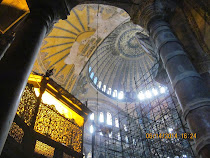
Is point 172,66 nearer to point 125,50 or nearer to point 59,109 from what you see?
point 59,109

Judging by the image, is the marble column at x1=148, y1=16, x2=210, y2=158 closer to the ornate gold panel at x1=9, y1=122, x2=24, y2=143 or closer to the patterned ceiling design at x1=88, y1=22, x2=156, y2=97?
the ornate gold panel at x1=9, y1=122, x2=24, y2=143

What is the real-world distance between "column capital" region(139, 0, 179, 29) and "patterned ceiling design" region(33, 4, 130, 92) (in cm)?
582

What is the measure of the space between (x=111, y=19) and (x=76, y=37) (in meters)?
2.41

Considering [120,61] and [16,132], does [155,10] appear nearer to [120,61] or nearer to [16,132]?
[16,132]

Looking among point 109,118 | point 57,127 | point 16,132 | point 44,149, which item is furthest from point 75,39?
point 109,118

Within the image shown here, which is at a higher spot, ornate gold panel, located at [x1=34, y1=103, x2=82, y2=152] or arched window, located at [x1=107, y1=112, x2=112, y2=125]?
arched window, located at [x1=107, y1=112, x2=112, y2=125]

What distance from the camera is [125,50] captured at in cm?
A: 1802

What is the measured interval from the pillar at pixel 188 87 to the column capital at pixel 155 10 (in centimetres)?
38

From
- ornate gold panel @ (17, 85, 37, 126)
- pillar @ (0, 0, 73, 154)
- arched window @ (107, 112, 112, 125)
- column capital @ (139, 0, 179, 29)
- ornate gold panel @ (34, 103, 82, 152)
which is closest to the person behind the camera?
pillar @ (0, 0, 73, 154)

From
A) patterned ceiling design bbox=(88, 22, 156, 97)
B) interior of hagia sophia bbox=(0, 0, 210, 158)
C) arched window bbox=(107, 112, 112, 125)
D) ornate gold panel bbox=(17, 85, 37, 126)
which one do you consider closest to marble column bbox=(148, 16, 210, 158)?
interior of hagia sophia bbox=(0, 0, 210, 158)

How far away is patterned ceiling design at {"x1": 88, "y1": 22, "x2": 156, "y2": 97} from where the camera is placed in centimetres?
1617

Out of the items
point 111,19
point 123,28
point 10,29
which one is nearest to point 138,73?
point 123,28

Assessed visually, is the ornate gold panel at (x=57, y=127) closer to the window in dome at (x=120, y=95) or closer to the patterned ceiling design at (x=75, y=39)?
the patterned ceiling design at (x=75, y=39)

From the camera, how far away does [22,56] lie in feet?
9.63
